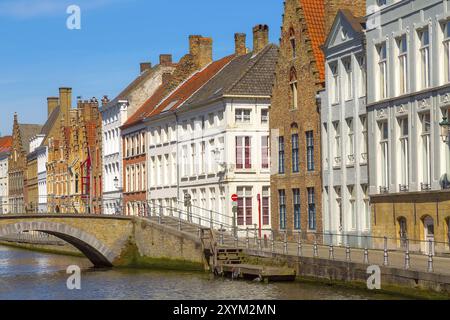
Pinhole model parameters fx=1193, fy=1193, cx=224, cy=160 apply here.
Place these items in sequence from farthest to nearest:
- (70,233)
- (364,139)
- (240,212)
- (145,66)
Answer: (145,66), (240,212), (70,233), (364,139)

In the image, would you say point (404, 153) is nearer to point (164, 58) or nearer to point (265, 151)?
point (265, 151)

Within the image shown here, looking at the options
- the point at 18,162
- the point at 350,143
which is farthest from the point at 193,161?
the point at 18,162

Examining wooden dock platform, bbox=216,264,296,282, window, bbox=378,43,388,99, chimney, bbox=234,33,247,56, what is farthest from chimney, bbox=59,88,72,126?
window, bbox=378,43,388,99

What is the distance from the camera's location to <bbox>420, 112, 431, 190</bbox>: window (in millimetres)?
42625

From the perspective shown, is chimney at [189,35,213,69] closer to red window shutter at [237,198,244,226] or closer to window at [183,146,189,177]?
window at [183,146,189,177]

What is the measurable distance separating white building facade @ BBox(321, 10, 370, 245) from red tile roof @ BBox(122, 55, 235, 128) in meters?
20.9

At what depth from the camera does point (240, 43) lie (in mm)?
74500

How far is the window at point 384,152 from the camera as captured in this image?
1817 inches

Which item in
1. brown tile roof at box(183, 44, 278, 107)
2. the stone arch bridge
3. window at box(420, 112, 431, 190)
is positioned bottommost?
the stone arch bridge

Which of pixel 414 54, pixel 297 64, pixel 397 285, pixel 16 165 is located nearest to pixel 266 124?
pixel 297 64

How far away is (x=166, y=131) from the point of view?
7488cm

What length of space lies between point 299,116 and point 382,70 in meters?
9.39

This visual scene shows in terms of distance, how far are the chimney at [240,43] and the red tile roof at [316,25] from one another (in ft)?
58.9

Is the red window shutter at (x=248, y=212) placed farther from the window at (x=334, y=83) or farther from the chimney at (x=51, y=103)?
the chimney at (x=51, y=103)
